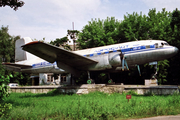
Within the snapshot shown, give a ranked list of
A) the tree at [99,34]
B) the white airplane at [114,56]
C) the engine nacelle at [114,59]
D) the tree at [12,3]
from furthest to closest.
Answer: the tree at [99,34] < the engine nacelle at [114,59] < the white airplane at [114,56] < the tree at [12,3]

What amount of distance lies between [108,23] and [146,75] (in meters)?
13.8

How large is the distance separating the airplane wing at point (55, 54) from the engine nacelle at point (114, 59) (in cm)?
170

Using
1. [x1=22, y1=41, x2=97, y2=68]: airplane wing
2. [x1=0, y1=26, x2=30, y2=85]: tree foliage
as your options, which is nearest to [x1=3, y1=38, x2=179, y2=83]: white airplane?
[x1=22, y1=41, x2=97, y2=68]: airplane wing

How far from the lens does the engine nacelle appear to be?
15562 millimetres

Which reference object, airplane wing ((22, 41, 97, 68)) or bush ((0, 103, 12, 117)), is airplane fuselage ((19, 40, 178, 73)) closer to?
airplane wing ((22, 41, 97, 68))

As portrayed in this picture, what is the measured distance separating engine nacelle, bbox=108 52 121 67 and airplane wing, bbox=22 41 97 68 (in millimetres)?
1703

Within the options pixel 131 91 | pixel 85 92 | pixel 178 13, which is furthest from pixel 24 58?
pixel 178 13

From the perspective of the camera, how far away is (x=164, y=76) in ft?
69.4

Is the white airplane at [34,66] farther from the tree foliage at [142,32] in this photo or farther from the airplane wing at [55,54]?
the tree foliage at [142,32]

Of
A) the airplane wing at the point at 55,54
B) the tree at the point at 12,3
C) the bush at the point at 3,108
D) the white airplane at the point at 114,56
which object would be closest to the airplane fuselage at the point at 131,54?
the white airplane at the point at 114,56

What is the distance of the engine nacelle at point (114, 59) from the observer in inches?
613

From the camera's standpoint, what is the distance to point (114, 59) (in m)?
15.6

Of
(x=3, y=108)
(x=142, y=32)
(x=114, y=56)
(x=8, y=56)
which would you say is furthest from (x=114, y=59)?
(x=8, y=56)

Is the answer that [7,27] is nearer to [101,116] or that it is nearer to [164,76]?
[164,76]
